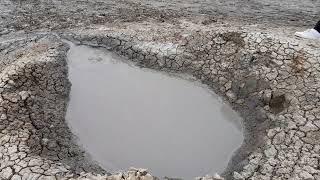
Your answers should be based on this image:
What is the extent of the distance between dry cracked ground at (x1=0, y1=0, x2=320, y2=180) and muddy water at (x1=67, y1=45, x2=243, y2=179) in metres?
0.13

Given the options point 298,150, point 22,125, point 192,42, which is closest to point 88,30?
point 192,42

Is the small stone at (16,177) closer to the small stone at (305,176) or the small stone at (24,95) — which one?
the small stone at (24,95)

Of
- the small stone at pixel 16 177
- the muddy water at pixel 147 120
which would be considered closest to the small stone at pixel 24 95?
the muddy water at pixel 147 120

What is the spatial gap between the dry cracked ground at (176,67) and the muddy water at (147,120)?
0.13 meters

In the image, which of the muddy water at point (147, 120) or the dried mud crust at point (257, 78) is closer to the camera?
the dried mud crust at point (257, 78)

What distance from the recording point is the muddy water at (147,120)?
4.00m

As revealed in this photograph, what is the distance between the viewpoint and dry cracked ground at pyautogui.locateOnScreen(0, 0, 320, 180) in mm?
3795

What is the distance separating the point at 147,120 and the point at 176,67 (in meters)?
0.91

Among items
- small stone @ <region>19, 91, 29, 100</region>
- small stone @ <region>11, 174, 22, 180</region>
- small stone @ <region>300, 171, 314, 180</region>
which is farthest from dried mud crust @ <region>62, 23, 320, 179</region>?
small stone @ <region>11, 174, 22, 180</region>

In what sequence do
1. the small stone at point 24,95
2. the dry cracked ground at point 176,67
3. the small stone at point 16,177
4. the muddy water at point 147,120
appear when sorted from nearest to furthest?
the small stone at point 16,177, the dry cracked ground at point 176,67, the muddy water at point 147,120, the small stone at point 24,95

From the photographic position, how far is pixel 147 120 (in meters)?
4.42

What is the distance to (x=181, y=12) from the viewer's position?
21.5 feet

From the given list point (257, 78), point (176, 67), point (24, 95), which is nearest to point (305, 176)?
point (257, 78)

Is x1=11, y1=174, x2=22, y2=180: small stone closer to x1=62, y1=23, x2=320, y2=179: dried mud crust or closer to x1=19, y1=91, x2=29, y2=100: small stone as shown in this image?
x1=19, y1=91, x2=29, y2=100: small stone
